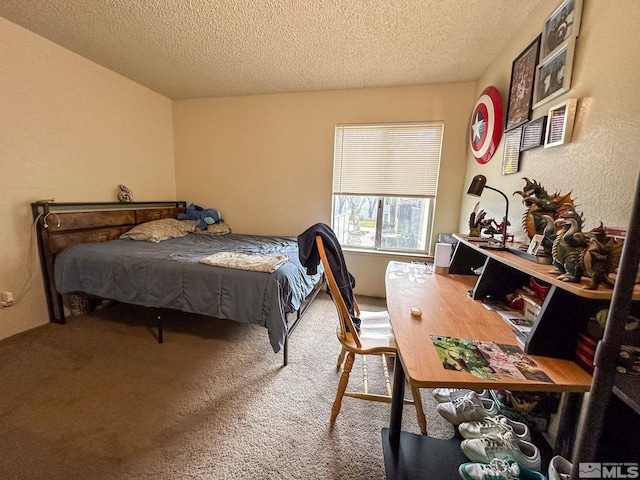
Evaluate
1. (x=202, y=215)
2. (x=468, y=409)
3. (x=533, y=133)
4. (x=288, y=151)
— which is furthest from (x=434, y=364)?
(x=202, y=215)

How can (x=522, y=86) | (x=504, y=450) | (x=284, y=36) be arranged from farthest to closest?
(x=284, y=36) → (x=522, y=86) → (x=504, y=450)

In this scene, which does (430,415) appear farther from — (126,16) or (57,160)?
(57,160)

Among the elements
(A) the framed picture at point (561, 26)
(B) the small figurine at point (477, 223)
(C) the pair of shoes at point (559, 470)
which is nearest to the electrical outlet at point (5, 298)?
(C) the pair of shoes at point (559, 470)

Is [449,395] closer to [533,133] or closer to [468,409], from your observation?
[468,409]

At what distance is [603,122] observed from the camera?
1100mm

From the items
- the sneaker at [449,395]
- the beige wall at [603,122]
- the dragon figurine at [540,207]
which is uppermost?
the beige wall at [603,122]

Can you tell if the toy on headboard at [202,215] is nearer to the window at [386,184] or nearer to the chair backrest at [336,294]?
the window at [386,184]

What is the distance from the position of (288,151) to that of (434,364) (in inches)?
120

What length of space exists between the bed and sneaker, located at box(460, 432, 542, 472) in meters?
1.17

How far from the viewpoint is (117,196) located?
2.96 m

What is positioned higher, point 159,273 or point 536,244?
point 536,244

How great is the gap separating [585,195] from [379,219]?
215 centimetres

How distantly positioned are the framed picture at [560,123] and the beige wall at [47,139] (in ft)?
12.4

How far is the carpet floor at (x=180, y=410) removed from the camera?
1221mm
